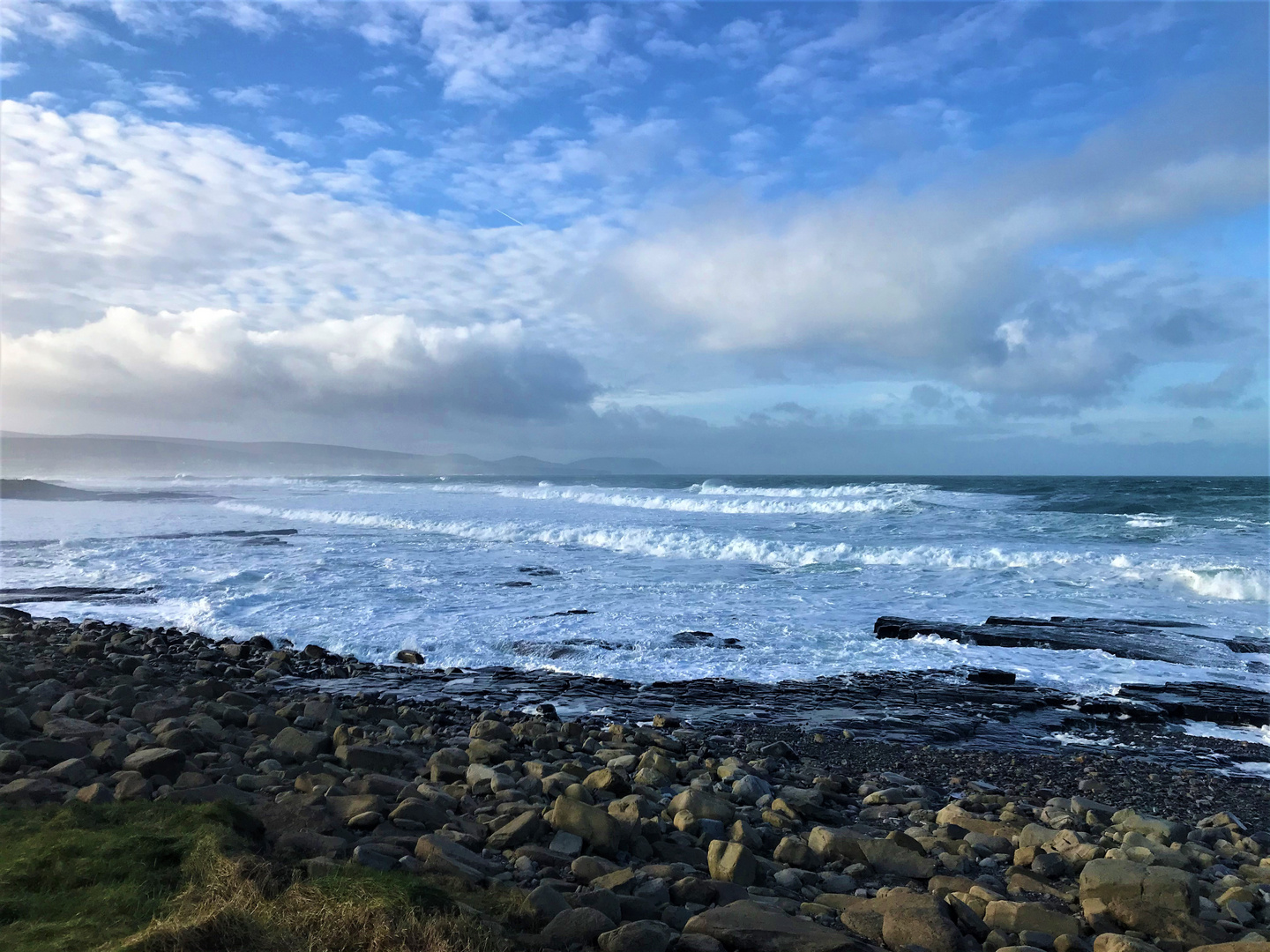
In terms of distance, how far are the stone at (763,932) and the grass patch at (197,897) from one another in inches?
32.7

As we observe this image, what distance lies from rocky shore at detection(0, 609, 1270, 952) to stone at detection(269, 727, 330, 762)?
0.03 meters

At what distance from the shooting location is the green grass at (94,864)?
3053 millimetres

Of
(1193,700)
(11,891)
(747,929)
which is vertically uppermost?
(11,891)

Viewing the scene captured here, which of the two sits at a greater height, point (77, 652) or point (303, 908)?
point (303, 908)

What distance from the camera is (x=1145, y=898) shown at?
4.30 meters

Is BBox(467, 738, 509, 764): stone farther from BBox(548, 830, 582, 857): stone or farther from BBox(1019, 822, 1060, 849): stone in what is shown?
BBox(1019, 822, 1060, 849): stone

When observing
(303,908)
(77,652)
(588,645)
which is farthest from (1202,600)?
(77,652)

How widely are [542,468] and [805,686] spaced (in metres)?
157

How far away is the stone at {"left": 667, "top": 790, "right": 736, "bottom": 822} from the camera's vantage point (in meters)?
5.52

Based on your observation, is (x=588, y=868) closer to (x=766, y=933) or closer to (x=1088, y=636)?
(x=766, y=933)

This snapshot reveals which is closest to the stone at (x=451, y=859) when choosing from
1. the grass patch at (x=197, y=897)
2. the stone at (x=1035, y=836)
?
the grass patch at (x=197, y=897)

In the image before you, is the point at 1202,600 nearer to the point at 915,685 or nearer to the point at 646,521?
the point at 915,685

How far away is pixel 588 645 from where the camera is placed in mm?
11727

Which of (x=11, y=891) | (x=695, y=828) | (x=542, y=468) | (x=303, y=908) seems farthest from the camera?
(x=542, y=468)
